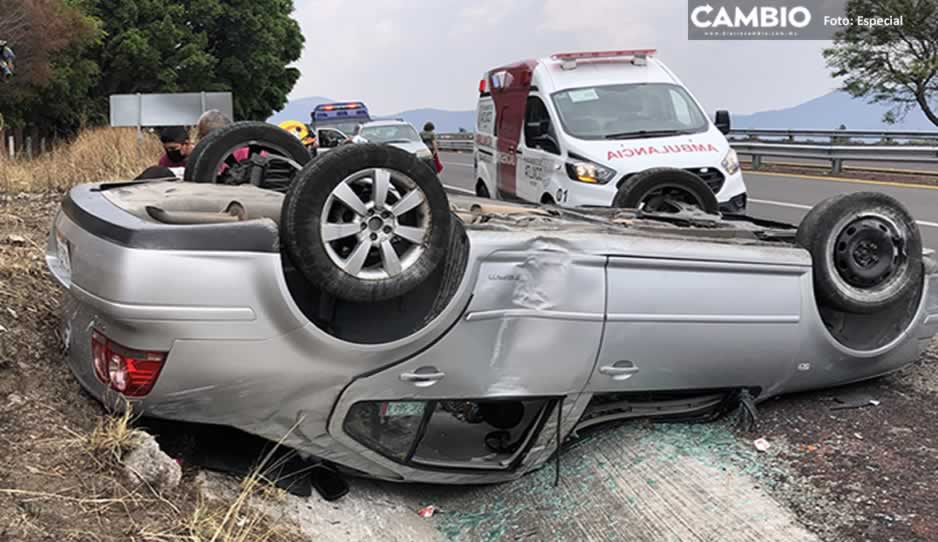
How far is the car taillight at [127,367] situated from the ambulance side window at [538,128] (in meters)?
6.07

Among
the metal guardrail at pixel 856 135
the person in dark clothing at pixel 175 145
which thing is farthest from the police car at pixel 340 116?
the person in dark clothing at pixel 175 145

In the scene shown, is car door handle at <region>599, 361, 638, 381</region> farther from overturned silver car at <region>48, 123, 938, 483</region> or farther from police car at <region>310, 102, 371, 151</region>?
police car at <region>310, 102, 371, 151</region>

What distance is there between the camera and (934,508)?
2.91 metres

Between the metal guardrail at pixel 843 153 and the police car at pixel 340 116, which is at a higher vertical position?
the police car at pixel 340 116

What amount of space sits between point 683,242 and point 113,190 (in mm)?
2471

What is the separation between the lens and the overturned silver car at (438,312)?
8.87 ft

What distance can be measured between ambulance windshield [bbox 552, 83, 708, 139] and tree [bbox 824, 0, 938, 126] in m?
24.2

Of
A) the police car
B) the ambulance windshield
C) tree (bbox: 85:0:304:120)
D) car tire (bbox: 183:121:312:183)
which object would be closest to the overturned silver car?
car tire (bbox: 183:121:312:183)

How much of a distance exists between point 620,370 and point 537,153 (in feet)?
18.9

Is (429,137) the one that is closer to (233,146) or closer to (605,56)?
(605,56)

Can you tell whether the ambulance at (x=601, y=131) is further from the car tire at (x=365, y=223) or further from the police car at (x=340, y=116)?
the police car at (x=340, y=116)

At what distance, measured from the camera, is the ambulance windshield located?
816 cm

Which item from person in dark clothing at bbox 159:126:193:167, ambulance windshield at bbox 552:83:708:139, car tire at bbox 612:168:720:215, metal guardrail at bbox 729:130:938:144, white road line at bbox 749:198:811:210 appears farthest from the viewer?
metal guardrail at bbox 729:130:938:144

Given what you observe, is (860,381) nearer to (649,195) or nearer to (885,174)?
(649,195)
